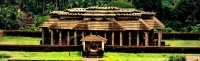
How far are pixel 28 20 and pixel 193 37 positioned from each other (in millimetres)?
26795

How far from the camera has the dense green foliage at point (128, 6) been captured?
60.0 m

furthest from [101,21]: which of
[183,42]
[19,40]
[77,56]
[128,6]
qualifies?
[128,6]

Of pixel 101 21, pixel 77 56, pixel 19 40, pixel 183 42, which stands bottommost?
pixel 183 42

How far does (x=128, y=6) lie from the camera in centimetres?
6706

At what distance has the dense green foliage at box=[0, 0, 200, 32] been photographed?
6002cm

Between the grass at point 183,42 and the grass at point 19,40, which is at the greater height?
the grass at point 19,40

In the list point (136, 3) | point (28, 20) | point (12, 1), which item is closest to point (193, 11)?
point (136, 3)

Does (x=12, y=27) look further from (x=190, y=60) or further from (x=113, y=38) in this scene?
(x=190, y=60)

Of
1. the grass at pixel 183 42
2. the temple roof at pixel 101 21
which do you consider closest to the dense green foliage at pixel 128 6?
the grass at pixel 183 42

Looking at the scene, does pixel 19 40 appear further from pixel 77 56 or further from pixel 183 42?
pixel 183 42

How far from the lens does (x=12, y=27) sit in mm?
59750

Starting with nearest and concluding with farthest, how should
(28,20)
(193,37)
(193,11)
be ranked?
(193,37), (193,11), (28,20)

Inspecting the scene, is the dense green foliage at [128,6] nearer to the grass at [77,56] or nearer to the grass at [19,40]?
the grass at [19,40]

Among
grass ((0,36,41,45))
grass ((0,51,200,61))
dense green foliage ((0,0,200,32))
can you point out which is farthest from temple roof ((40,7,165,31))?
dense green foliage ((0,0,200,32))
